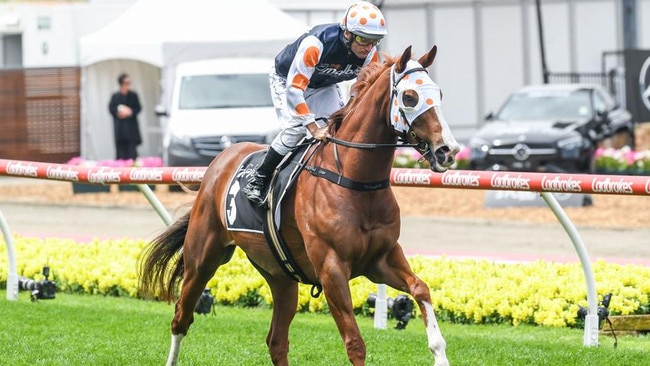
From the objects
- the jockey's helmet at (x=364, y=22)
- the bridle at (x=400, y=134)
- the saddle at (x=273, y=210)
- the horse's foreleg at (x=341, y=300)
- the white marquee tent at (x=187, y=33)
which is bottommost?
the horse's foreleg at (x=341, y=300)

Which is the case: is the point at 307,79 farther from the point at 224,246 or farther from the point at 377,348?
the point at 377,348

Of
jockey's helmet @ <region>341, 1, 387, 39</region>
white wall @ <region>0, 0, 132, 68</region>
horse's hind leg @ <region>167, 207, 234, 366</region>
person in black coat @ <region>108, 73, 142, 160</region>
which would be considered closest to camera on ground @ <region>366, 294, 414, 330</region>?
horse's hind leg @ <region>167, 207, 234, 366</region>

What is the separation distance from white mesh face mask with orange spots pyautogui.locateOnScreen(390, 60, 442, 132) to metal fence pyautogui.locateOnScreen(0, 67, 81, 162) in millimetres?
21099

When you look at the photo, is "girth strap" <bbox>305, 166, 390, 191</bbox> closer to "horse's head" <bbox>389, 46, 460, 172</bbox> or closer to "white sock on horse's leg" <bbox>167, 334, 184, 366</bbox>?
"horse's head" <bbox>389, 46, 460, 172</bbox>

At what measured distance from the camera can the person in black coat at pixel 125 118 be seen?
2400 centimetres

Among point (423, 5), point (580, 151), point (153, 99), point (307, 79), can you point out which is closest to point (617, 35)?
point (423, 5)

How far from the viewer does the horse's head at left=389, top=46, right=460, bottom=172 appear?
659cm

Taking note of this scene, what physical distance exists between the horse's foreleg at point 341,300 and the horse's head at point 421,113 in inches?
28.5

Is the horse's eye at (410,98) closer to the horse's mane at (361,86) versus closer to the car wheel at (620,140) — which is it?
the horse's mane at (361,86)

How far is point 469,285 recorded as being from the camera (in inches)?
408

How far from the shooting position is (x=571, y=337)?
365 inches

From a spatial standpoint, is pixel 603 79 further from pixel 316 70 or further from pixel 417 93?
pixel 417 93

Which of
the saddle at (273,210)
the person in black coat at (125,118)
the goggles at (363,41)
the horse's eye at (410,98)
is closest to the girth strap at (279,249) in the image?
the saddle at (273,210)

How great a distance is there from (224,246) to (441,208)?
1094 cm
